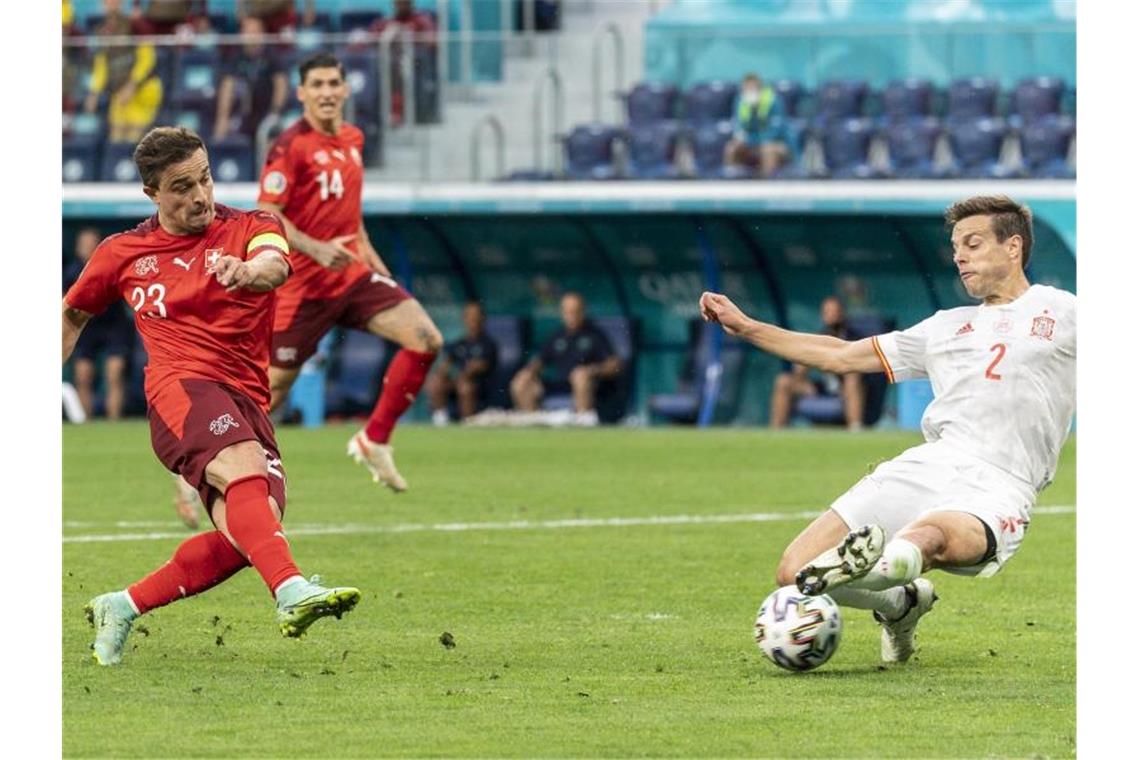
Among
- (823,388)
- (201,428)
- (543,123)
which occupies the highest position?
(543,123)

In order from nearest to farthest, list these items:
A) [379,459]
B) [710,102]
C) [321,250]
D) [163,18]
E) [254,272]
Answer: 1. [254,272]
2. [321,250]
3. [379,459]
4. [710,102]
5. [163,18]

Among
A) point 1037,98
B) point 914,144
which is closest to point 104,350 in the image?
point 914,144

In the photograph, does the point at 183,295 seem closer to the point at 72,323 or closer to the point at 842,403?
the point at 72,323

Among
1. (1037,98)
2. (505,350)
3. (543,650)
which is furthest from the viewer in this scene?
(505,350)

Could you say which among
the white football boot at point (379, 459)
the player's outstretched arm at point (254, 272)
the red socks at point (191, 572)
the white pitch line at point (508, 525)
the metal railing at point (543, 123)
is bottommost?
the white pitch line at point (508, 525)

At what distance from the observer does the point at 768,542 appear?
1162 centimetres

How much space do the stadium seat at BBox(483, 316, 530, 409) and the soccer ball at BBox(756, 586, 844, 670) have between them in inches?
653

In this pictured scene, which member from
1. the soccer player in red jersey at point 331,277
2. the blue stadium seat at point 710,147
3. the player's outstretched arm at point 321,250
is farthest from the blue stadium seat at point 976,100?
the player's outstretched arm at point 321,250

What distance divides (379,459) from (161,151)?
5669 millimetres

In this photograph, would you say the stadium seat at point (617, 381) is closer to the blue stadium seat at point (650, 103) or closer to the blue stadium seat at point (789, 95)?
the blue stadium seat at point (650, 103)

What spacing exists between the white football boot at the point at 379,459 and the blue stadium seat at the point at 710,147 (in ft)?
33.6

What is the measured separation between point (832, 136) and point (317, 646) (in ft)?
50.0

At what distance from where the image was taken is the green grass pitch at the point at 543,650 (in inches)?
239

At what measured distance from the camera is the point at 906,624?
24.3ft
